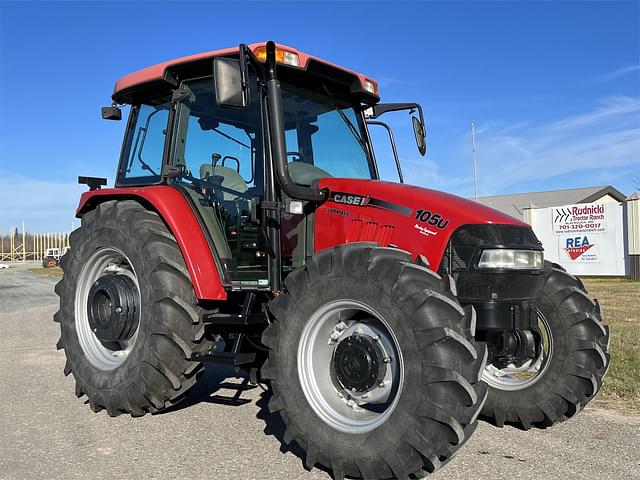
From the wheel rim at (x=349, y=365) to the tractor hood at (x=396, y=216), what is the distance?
558 millimetres

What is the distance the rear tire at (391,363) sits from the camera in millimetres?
2842

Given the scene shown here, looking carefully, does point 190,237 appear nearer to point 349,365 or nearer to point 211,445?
point 211,445

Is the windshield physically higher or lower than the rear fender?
higher

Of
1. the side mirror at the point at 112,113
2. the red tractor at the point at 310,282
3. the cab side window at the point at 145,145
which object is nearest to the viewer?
the red tractor at the point at 310,282

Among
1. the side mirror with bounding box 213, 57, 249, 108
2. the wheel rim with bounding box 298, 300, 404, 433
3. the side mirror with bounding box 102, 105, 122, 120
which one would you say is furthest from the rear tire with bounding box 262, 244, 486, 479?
the side mirror with bounding box 102, 105, 122, 120

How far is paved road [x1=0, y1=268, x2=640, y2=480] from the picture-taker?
3299 mm

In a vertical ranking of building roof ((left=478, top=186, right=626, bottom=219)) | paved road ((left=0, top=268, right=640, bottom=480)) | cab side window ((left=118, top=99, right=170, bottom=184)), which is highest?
building roof ((left=478, top=186, right=626, bottom=219))

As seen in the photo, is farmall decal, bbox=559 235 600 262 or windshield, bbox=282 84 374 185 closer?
windshield, bbox=282 84 374 185

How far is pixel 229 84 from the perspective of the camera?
347cm

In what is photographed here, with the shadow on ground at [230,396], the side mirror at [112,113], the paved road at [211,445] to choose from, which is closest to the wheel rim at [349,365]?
the paved road at [211,445]

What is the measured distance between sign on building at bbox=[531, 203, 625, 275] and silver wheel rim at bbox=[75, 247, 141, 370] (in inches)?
721

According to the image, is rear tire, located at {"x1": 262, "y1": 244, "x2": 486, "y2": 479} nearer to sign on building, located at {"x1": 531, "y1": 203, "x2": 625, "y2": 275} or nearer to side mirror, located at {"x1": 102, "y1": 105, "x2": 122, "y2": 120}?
side mirror, located at {"x1": 102, "y1": 105, "x2": 122, "y2": 120}

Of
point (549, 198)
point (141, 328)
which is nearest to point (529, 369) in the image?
point (141, 328)

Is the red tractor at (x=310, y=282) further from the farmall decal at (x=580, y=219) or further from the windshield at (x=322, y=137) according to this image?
the farmall decal at (x=580, y=219)
